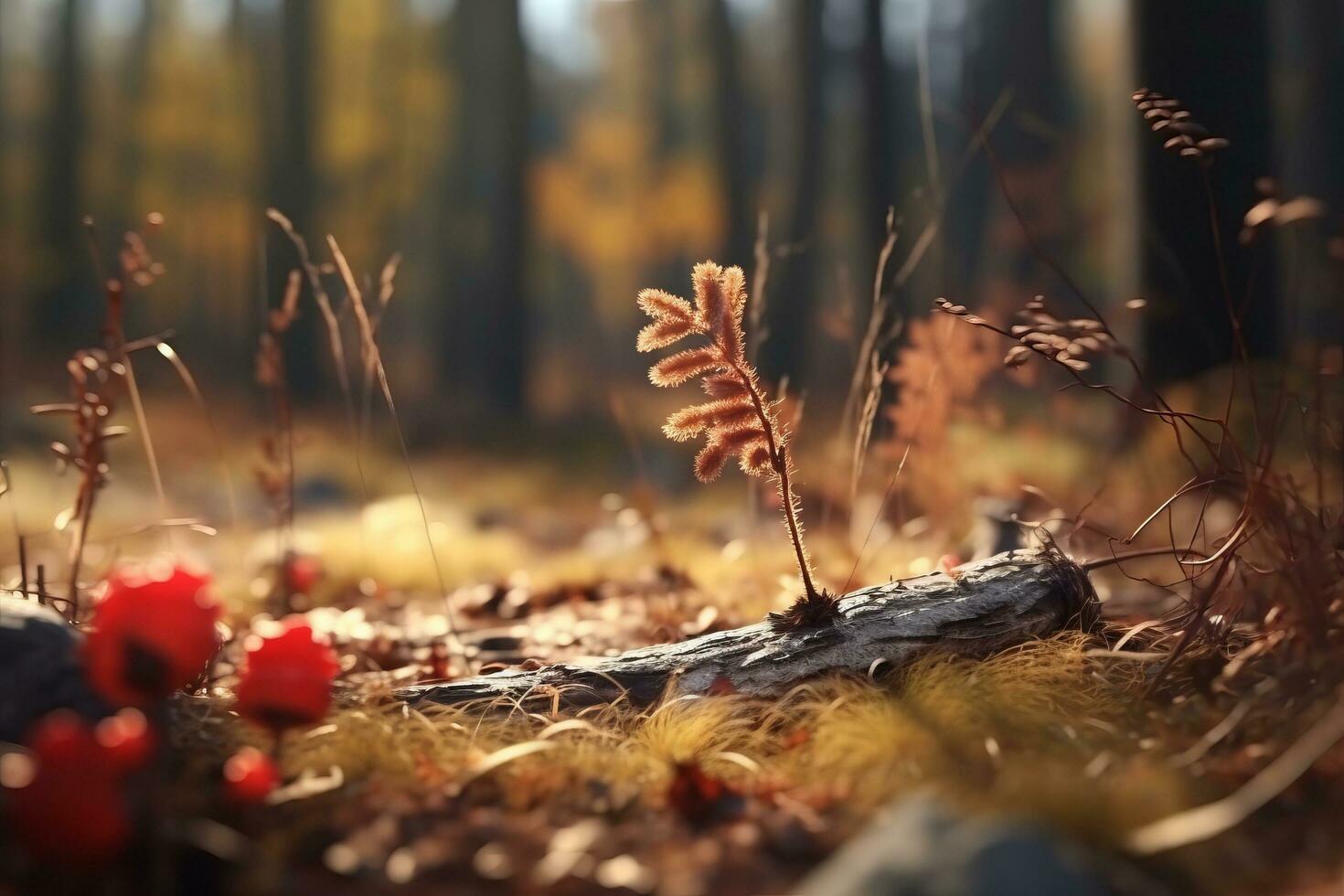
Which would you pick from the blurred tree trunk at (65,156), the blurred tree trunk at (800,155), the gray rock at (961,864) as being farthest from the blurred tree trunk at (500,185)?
the gray rock at (961,864)

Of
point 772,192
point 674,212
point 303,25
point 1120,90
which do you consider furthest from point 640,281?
point 1120,90

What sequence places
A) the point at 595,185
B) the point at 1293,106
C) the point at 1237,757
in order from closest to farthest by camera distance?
the point at 1237,757
the point at 1293,106
the point at 595,185

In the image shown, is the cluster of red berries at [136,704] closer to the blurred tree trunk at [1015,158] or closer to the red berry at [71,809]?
the red berry at [71,809]

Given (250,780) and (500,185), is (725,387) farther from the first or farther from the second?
(500,185)


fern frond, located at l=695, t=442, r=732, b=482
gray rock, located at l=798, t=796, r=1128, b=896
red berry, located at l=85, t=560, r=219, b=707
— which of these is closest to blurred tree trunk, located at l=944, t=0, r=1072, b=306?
fern frond, located at l=695, t=442, r=732, b=482

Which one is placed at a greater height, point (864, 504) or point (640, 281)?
point (864, 504)

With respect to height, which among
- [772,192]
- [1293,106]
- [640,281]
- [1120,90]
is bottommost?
[640,281]

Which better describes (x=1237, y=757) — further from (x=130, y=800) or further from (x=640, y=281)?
(x=640, y=281)
